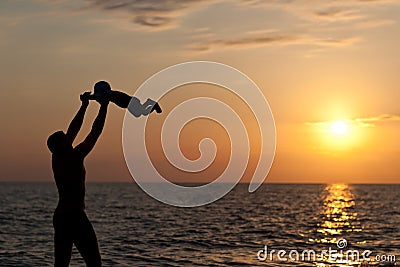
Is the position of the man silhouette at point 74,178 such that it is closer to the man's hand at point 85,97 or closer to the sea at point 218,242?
the man's hand at point 85,97

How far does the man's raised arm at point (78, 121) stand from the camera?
26.7ft

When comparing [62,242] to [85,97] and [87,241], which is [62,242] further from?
[85,97]

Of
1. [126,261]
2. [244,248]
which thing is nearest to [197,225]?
[244,248]

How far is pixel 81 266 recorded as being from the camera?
24.9 metres

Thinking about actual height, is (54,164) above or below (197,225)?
below

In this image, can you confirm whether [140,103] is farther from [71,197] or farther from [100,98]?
[71,197]

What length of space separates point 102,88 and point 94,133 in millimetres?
529

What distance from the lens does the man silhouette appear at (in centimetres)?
802

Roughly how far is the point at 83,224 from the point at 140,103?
1550mm

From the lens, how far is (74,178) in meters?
8.10

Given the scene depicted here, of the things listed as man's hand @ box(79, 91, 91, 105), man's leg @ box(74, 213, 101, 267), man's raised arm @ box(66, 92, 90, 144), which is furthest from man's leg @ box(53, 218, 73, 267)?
man's hand @ box(79, 91, 91, 105)

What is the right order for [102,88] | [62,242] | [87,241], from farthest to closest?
[62,242]
[87,241]
[102,88]

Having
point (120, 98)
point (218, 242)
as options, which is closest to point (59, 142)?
point (120, 98)

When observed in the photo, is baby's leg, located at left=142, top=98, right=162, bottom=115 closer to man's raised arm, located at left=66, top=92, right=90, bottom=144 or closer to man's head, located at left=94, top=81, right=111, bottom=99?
man's head, located at left=94, top=81, right=111, bottom=99
